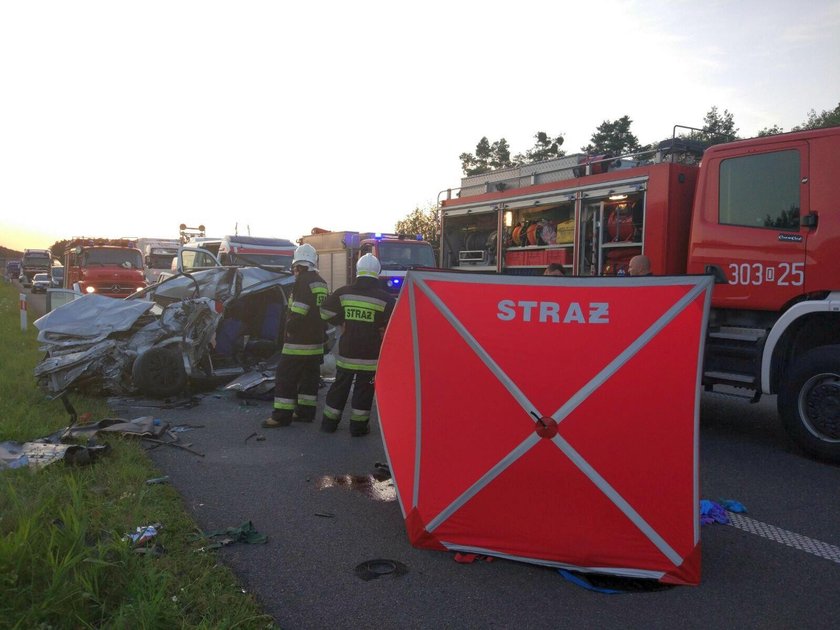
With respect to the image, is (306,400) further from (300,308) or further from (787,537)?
(787,537)

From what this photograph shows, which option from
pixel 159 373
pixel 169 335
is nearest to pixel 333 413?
Answer: pixel 159 373

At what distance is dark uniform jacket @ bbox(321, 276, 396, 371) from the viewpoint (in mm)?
6660

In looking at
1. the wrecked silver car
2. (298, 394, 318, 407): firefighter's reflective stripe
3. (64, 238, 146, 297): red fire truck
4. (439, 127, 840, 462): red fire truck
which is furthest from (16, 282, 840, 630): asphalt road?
(64, 238, 146, 297): red fire truck

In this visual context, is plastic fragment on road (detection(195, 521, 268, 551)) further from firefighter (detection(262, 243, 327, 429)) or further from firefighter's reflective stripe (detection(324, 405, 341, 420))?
firefighter (detection(262, 243, 327, 429))

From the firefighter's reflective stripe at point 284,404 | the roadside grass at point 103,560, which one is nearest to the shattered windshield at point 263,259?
the firefighter's reflective stripe at point 284,404

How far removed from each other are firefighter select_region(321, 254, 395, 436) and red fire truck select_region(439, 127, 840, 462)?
275cm

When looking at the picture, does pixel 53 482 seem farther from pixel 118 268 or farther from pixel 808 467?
pixel 118 268

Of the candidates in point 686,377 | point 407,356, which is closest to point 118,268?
point 407,356

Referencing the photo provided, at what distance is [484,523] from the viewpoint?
3.77 meters

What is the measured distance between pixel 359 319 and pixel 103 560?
3.62 meters

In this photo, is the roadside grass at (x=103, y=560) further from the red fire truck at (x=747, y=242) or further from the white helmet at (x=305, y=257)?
the red fire truck at (x=747, y=242)

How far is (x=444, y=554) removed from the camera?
3889 millimetres

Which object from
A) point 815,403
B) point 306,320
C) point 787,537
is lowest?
point 787,537

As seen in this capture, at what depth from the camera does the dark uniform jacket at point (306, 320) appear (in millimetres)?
7191
